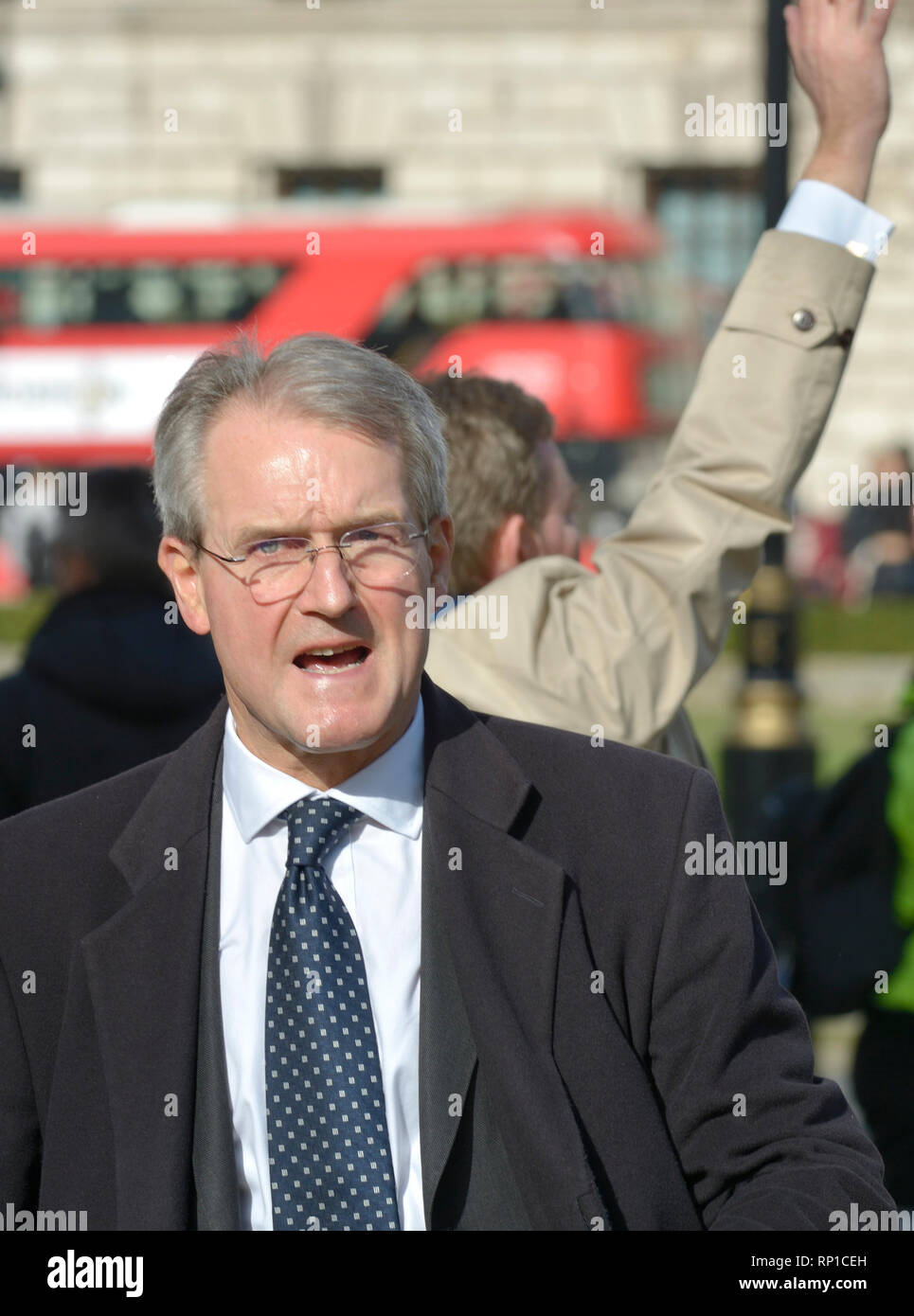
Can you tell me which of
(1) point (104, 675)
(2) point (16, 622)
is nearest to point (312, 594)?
(1) point (104, 675)

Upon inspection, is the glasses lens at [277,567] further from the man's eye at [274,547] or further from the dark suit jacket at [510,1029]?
the dark suit jacket at [510,1029]

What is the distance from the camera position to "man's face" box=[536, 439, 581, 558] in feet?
10.5

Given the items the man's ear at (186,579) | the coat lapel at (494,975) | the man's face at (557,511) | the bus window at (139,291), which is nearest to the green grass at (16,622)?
the bus window at (139,291)

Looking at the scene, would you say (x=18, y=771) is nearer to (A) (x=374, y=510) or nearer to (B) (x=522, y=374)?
(A) (x=374, y=510)

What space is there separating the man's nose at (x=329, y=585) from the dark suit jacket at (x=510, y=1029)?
27 cm

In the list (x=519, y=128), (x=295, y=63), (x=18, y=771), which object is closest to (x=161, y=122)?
(x=295, y=63)

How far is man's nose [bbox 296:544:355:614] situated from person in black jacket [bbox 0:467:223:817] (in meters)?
1.87

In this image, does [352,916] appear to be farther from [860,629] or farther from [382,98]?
[382,98]

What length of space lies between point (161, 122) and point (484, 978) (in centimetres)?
2791

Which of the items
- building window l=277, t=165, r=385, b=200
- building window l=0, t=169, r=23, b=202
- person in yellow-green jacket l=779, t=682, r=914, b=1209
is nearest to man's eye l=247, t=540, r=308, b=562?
person in yellow-green jacket l=779, t=682, r=914, b=1209

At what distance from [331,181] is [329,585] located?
2773 cm

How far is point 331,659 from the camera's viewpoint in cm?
226

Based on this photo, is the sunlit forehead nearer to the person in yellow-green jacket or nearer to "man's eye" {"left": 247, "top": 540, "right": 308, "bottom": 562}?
"man's eye" {"left": 247, "top": 540, "right": 308, "bottom": 562}
